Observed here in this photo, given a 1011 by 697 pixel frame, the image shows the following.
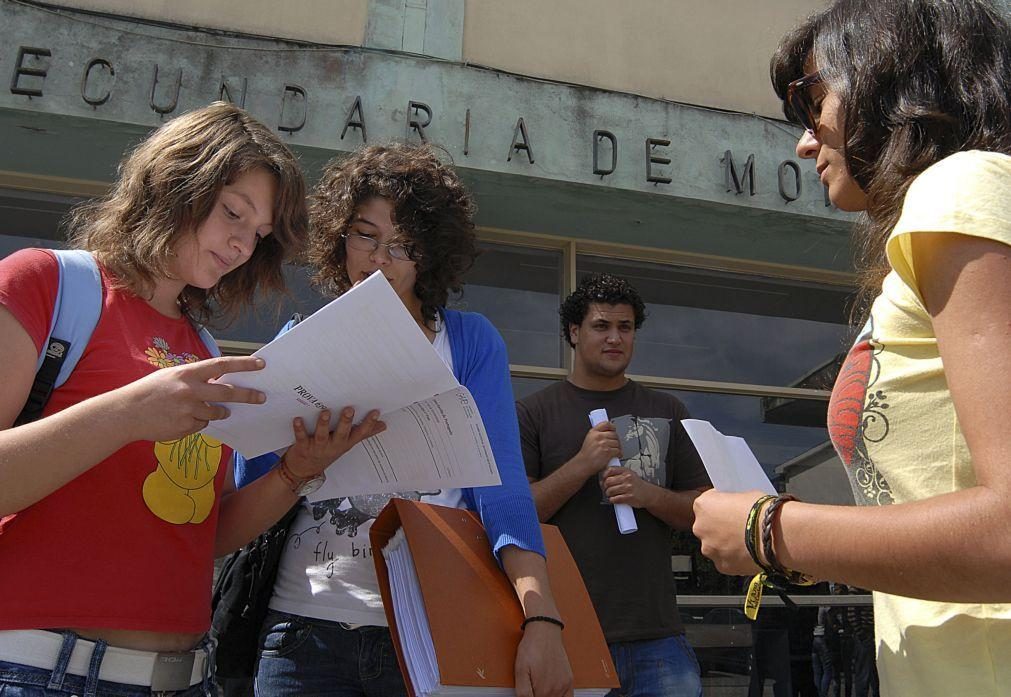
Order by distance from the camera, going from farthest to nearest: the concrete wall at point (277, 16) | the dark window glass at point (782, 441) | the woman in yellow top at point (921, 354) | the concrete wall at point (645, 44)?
the dark window glass at point (782, 441), the concrete wall at point (645, 44), the concrete wall at point (277, 16), the woman in yellow top at point (921, 354)

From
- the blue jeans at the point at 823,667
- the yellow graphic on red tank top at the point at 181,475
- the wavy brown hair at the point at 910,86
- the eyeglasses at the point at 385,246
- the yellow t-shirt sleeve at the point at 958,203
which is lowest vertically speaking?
the blue jeans at the point at 823,667

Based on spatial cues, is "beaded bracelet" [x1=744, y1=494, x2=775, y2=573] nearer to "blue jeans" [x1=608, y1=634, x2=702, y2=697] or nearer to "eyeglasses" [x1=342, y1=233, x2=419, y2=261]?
"eyeglasses" [x1=342, y1=233, x2=419, y2=261]

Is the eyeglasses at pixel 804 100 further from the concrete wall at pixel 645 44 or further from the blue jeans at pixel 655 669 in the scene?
the concrete wall at pixel 645 44

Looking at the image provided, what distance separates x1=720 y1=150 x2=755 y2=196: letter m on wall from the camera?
182 inches

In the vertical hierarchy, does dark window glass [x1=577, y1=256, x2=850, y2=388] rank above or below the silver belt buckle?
above

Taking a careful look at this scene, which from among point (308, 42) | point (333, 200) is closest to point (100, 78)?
point (308, 42)

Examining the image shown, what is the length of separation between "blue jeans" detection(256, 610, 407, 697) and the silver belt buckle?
10.3 inches

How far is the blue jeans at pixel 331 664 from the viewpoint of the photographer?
184cm

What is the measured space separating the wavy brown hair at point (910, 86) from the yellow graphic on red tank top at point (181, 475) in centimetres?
140

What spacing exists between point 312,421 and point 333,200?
0.99 metres

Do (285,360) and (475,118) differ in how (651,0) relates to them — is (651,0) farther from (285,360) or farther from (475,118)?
(285,360)

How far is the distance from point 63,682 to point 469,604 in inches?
29.4

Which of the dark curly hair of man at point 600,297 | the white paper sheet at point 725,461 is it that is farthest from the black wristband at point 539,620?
the dark curly hair of man at point 600,297

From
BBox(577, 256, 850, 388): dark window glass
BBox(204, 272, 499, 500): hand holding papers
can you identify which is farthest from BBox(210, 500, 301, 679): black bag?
BBox(577, 256, 850, 388): dark window glass
